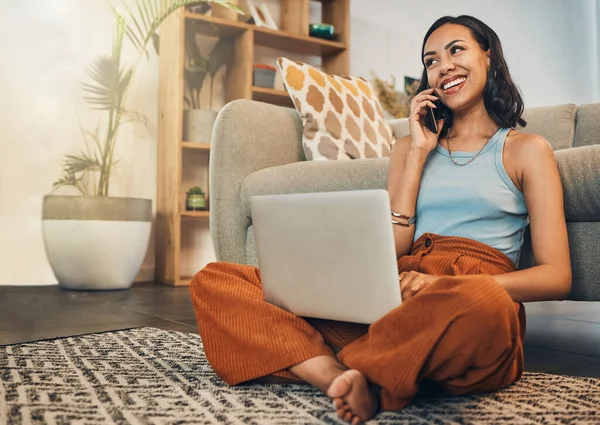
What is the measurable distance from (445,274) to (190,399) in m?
0.48

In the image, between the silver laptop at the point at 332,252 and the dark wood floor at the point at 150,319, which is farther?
the dark wood floor at the point at 150,319

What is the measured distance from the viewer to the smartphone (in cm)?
134

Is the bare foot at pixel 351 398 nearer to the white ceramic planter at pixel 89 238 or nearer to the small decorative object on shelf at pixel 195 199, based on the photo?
the white ceramic planter at pixel 89 238

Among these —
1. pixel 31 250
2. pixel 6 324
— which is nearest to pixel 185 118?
pixel 31 250

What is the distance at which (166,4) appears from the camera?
3283 millimetres

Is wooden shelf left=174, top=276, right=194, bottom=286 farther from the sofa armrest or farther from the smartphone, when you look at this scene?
the smartphone

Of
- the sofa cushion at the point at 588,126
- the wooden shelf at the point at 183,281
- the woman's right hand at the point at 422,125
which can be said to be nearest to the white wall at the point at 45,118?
the wooden shelf at the point at 183,281

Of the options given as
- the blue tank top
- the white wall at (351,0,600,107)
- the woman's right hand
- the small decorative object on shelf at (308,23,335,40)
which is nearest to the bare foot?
the blue tank top

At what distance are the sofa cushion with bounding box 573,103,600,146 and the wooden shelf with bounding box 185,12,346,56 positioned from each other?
1702 millimetres

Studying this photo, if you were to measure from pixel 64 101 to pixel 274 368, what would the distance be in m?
2.49

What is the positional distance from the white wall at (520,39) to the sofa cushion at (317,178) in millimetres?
2324

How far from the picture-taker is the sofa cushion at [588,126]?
2.25 m

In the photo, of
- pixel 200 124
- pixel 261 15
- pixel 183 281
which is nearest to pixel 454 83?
pixel 200 124

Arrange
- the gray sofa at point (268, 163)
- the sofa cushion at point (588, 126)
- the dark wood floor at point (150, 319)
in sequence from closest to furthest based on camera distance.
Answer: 1. the dark wood floor at point (150, 319)
2. the gray sofa at point (268, 163)
3. the sofa cushion at point (588, 126)
